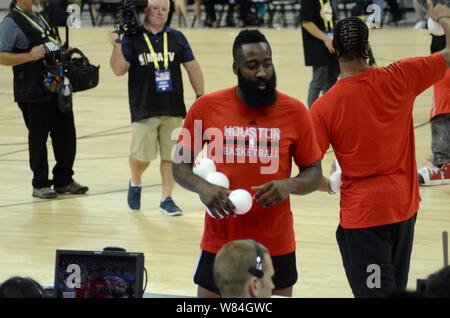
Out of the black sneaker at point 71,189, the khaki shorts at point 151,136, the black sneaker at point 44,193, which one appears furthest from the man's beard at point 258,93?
the black sneaker at point 71,189

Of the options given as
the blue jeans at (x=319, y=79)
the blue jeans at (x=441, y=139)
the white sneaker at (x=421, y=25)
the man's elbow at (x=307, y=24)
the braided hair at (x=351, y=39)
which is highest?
the braided hair at (x=351, y=39)

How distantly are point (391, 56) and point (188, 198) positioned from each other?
11.3m

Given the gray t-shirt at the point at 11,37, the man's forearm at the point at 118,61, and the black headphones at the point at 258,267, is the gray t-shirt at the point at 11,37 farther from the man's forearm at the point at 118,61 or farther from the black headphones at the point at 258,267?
the black headphones at the point at 258,267

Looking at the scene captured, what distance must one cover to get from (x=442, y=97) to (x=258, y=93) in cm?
604

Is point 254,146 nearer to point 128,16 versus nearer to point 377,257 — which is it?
point 377,257

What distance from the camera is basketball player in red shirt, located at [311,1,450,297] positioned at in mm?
6285

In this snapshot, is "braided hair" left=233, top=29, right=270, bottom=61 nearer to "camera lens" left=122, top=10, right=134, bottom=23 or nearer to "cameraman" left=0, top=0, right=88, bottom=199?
"camera lens" left=122, top=10, right=134, bottom=23

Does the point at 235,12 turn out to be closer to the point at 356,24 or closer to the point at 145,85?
the point at 145,85

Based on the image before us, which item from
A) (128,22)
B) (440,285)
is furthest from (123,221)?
(440,285)

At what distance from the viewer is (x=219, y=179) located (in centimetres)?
593

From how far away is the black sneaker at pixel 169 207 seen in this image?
34.8 feet

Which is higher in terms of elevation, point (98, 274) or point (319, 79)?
point (98, 274)

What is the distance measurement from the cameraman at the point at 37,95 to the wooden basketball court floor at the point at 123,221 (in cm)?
24

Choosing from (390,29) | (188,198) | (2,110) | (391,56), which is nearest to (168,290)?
(188,198)
